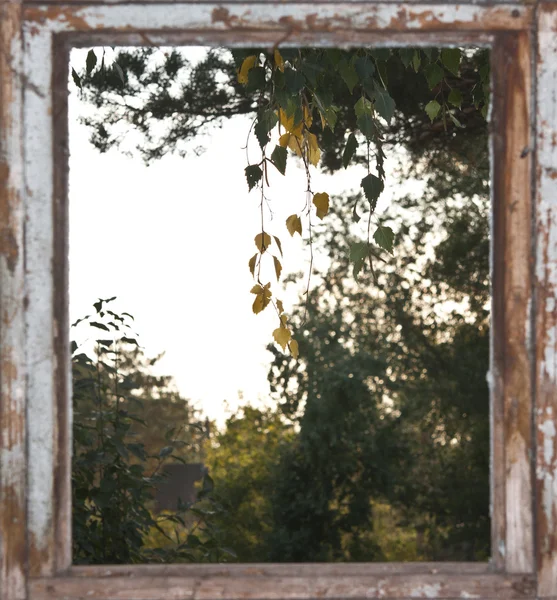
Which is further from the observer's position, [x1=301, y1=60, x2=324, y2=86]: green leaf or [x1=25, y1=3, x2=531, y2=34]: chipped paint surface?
[x1=301, y1=60, x2=324, y2=86]: green leaf

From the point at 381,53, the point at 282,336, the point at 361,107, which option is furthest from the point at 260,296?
the point at 381,53

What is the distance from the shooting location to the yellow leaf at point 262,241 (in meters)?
1.77

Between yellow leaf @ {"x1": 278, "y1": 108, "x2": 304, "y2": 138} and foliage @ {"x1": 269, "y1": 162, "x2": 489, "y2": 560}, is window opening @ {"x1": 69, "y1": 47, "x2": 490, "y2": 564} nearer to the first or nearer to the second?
foliage @ {"x1": 269, "y1": 162, "x2": 489, "y2": 560}

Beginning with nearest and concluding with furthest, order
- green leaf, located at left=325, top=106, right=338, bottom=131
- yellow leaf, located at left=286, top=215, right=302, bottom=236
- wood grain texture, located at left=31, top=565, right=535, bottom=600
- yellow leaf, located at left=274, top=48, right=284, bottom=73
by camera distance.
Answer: wood grain texture, located at left=31, top=565, right=535, bottom=600 → yellow leaf, located at left=274, top=48, right=284, bottom=73 → yellow leaf, located at left=286, top=215, right=302, bottom=236 → green leaf, located at left=325, top=106, right=338, bottom=131

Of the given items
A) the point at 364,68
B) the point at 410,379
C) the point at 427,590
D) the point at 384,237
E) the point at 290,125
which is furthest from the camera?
the point at 410,379

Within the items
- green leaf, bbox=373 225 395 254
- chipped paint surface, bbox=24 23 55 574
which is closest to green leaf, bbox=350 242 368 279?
green leaf, bbox=373 225 395 254

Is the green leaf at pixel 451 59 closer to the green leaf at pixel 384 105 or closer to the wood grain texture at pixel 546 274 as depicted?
the green leaf at pixel 384 105

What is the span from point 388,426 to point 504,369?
6397 mm

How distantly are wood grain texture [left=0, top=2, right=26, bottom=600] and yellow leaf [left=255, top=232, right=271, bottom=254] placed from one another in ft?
2.98

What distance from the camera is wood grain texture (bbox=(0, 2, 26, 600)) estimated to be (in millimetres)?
867

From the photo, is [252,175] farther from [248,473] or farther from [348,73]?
[248,473]

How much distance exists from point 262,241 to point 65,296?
0.89m

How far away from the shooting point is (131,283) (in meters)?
10.3

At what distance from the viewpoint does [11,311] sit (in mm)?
884
